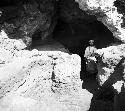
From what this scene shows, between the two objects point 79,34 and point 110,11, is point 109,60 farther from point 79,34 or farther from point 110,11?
point 79,34

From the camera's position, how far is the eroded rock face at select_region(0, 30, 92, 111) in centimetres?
630

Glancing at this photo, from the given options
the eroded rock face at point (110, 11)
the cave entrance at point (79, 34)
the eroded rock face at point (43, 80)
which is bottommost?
the eroded rock face at point (43, 80)

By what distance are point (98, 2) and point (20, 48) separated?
2.78 m

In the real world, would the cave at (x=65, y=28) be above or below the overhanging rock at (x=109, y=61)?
above

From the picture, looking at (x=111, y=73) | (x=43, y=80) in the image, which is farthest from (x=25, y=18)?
(x=111, y=73)

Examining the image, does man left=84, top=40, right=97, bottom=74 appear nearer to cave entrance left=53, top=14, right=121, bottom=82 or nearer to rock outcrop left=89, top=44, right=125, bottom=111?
rock outcrop left=89, top=44, right=125, bottom=111

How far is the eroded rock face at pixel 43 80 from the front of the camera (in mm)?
6305

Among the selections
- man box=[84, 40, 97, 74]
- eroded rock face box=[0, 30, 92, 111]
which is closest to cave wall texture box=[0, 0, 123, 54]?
man box=[84, 40, 97, 74]

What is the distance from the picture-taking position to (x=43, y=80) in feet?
23.2

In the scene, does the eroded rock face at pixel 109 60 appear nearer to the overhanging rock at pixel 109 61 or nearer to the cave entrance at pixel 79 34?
the overhanging rock at pixel 109 61

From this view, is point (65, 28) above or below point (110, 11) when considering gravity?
above

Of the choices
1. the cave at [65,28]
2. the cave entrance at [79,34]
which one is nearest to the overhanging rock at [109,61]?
the cave at [65,28]

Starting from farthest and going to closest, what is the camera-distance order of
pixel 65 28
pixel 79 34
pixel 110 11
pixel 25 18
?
pixel 65 28, pixel 79 34, pixel 25 18, pixel 110 11

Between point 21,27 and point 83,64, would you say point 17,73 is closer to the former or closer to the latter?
point 21,27
